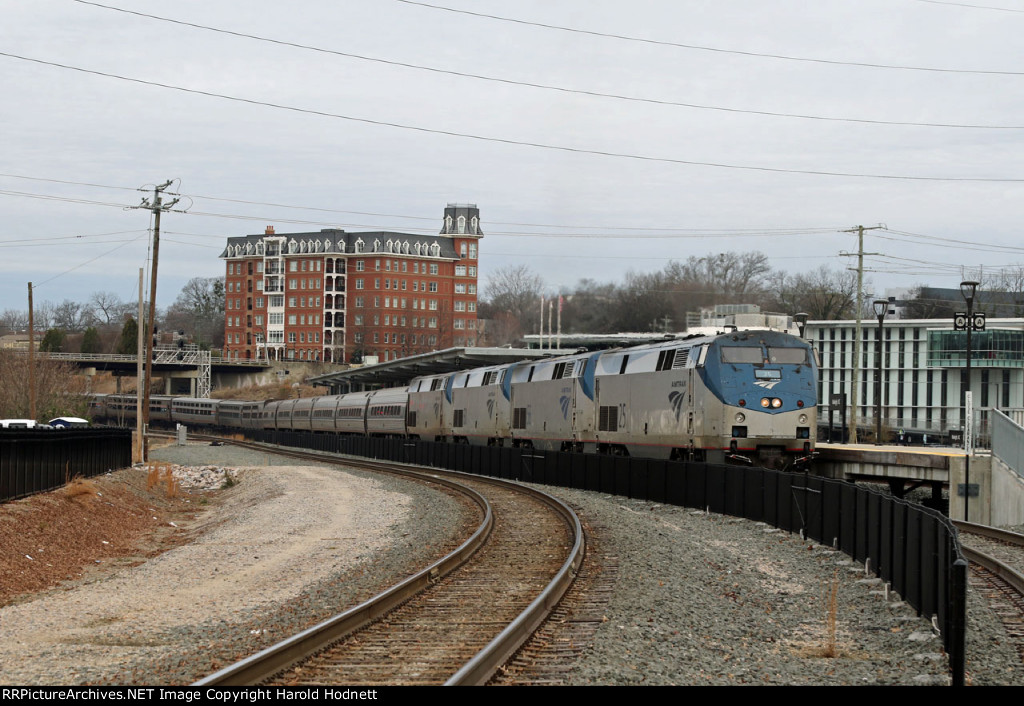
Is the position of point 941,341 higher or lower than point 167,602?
higher

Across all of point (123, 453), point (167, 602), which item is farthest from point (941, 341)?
point (167, 602)

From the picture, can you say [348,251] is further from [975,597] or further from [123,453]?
[975,597]

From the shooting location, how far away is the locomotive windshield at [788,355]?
28.5 metres

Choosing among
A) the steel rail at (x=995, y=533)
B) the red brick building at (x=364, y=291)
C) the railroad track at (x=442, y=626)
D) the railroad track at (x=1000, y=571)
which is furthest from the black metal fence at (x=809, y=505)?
the red brick building at (x=364, y=291)

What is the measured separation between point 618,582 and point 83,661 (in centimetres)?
758

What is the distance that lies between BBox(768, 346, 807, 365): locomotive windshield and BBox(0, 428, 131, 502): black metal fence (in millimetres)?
18826

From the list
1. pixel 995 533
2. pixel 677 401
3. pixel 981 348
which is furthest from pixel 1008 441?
pixel 981 348

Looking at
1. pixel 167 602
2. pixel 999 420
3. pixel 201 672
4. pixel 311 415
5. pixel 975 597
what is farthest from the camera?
pixel 311 415

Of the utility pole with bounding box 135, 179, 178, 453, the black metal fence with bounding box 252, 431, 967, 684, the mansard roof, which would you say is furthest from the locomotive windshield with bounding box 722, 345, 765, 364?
the mansard roof

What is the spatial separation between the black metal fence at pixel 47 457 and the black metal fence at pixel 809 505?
14.5 metres

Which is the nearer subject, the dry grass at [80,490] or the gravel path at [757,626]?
the gravel path at [757,626]

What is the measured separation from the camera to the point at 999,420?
30906mm

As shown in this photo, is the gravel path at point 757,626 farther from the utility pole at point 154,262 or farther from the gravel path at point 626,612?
the utility pole at point 154,262

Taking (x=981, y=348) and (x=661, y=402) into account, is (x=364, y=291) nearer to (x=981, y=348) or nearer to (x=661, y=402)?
(x=981, y=348)
